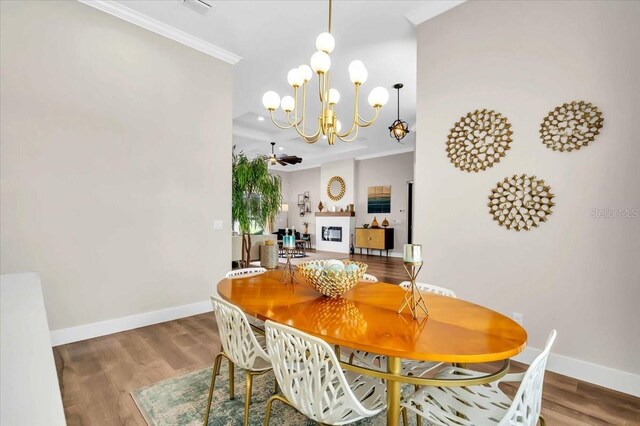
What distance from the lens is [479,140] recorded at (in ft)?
8.73

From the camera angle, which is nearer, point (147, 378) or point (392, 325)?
point (392, 325)

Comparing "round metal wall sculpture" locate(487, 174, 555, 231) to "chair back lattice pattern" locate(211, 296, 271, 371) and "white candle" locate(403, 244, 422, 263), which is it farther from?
"chair back lattice pattern" locate(211, 296, 271, 371)

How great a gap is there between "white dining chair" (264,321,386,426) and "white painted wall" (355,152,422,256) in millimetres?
7599

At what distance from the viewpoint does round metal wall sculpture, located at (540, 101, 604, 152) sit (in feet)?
7.08

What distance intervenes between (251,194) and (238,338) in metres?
3.39

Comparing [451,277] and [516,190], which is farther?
[451,277]

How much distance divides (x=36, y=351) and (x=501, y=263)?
2.86m

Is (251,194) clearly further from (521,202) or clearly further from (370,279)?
(521,202)

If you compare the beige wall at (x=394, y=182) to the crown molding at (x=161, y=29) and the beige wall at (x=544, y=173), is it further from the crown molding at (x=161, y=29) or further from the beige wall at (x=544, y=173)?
the crown molding at (x=161, y=29)

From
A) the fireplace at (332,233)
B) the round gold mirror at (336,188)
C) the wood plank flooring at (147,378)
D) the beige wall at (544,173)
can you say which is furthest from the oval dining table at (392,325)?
the round gold mirror at (336,188)

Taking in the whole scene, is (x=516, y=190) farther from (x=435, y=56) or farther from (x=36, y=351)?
(x=36, y=351)

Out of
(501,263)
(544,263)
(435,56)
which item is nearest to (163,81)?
(435,56)

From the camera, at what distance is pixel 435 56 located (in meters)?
2.97

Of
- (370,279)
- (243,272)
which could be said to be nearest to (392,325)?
(370,279)
